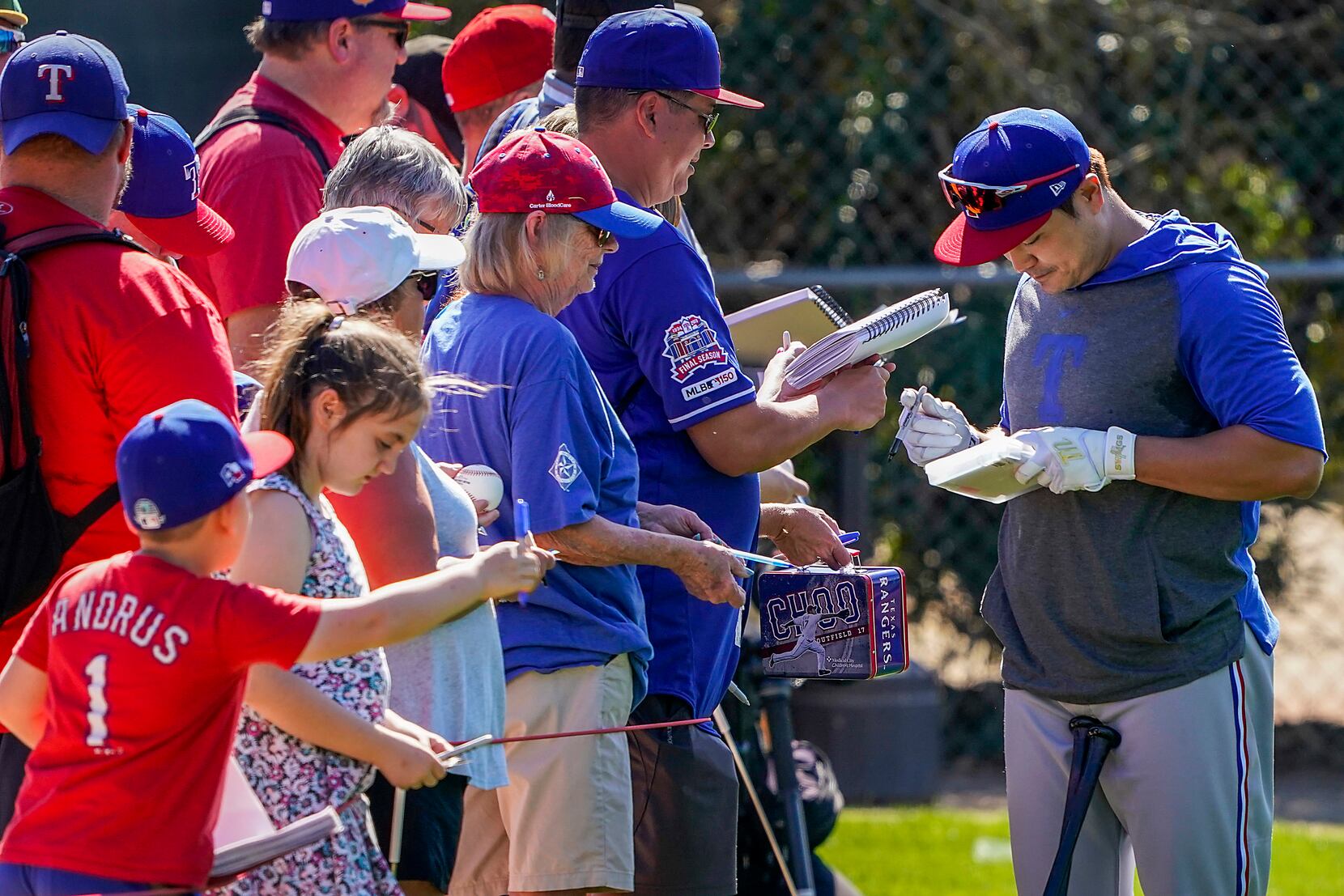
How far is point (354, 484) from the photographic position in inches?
99.6

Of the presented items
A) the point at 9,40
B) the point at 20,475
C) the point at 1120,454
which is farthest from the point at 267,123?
the point at 1120,454

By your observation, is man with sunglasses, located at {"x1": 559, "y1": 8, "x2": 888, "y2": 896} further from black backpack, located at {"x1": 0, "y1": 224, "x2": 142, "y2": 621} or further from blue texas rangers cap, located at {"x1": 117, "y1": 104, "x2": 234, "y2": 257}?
black backpack, located at {"x1": 0, "y1": 224, "x2": 142, "y2": 621}

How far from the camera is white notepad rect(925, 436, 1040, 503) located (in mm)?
3141

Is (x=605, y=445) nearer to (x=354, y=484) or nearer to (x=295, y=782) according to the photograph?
(x=354, y=484)

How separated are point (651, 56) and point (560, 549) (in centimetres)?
104

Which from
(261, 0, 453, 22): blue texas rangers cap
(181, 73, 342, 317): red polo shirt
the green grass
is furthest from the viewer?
the green grass

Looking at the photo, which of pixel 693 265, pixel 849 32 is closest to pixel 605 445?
pixel 693 265

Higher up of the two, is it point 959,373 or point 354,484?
point 354,484

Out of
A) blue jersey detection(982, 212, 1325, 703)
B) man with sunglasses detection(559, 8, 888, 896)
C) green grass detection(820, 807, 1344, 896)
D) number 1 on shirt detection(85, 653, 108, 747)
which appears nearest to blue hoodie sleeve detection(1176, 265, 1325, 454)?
blue jersey detection(982, 212, 1325, 703)

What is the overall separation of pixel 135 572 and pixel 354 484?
36 cm

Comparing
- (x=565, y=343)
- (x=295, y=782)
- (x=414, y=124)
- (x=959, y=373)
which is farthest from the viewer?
(x=959, y=373)

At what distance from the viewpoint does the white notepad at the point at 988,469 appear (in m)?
3.14

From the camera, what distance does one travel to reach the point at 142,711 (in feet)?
7.34

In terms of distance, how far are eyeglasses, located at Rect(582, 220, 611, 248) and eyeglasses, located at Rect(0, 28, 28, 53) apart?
1.38 meters
